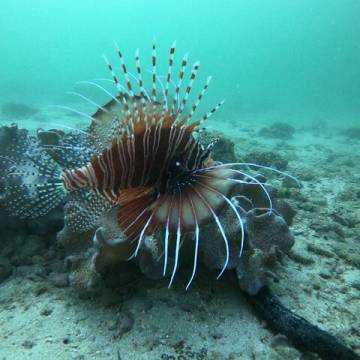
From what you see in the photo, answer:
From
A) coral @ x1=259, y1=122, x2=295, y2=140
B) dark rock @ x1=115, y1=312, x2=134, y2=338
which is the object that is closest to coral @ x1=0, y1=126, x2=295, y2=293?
dark rock @ x1=115, y1=312, x2=134, y2=338

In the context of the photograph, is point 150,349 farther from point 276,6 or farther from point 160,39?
point 160,39

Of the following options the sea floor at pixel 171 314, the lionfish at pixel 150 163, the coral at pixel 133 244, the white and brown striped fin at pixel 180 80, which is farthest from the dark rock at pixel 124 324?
the white and brown striped fin at pixel 180 80

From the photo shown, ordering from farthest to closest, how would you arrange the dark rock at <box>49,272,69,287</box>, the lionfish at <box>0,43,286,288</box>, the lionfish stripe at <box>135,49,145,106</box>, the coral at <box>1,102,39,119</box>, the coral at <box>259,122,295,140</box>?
the coral at <box>1,102,39,119</box> → the coral at <box>259,122,295,140</box> → the dark rock at <box>49,272,69,287</box> → the lionfish stripe at <box>135,49,145,106</box> → the lionfish at <box>0,43,286,288</box>

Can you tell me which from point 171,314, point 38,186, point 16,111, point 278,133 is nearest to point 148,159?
point 38,186

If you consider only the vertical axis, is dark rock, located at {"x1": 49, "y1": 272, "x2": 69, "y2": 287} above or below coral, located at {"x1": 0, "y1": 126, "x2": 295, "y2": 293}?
below

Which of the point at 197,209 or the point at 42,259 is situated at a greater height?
the point at 197,209

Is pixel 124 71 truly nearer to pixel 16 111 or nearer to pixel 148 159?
pixel 148 159

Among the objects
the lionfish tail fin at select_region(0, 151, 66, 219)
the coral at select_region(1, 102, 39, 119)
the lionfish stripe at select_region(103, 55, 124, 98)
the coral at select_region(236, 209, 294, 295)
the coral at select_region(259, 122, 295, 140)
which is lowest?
the coral at select_region(236, 209, 294, 295)

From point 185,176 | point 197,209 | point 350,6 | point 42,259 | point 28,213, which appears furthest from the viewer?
point 350,6

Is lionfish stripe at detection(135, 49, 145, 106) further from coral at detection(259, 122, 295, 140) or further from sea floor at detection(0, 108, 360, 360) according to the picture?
coral at detection(259, 122, 295, 140)

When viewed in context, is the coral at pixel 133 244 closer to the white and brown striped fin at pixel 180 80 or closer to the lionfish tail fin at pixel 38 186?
the lionfish tail fin at pixel 38 186

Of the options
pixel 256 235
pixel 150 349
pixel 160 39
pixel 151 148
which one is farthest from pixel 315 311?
pixel 160 39
